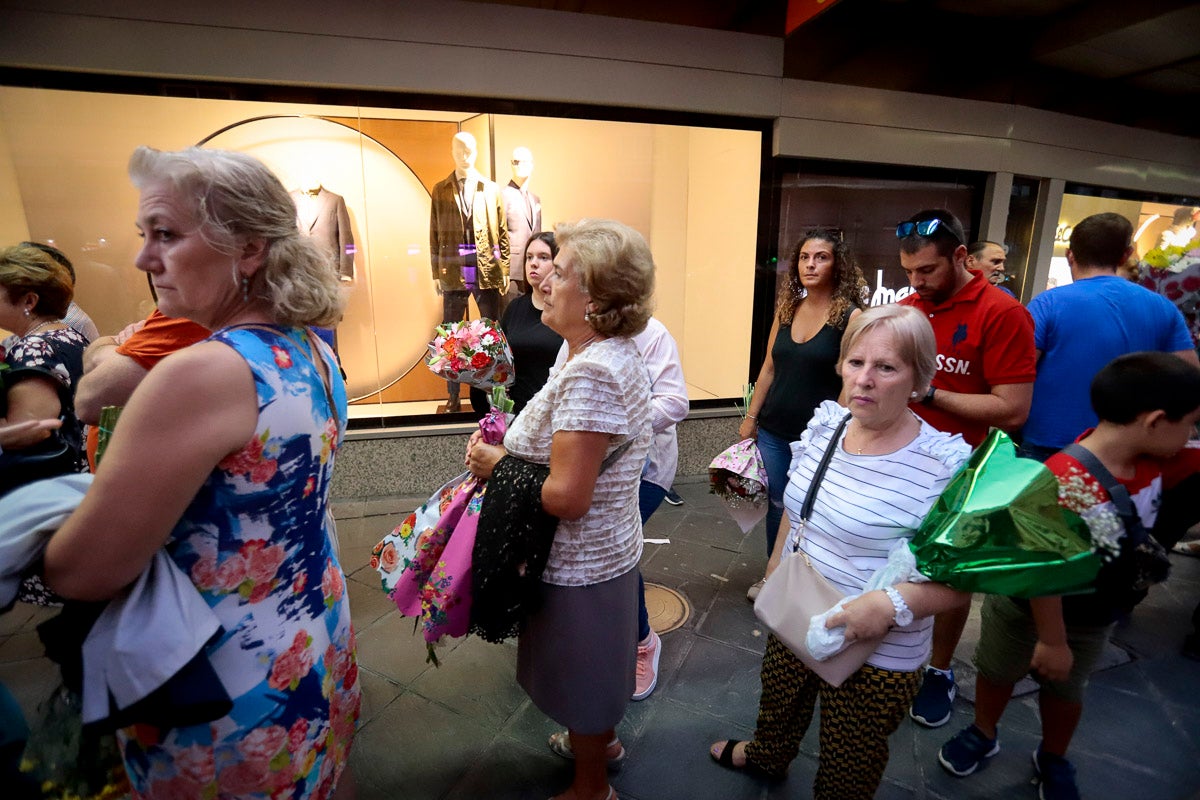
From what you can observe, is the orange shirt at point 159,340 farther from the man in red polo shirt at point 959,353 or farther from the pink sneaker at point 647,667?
the man in red polo shirt at point 959,353

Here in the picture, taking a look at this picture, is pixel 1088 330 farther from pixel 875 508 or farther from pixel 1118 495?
pixel 875 508

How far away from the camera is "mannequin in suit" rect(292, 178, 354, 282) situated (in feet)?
15.5

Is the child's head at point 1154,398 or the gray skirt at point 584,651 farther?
the gray skirt at point 584,651

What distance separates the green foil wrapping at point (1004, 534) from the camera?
1134mm

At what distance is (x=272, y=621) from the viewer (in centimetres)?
114

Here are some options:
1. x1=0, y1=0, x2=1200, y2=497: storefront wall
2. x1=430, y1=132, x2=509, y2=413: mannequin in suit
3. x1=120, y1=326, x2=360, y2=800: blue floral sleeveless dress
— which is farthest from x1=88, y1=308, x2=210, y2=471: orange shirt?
x1=430, y1=132, x2=509, y2=413: mannequin in suit

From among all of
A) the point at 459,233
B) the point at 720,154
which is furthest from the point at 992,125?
the point at 459,233

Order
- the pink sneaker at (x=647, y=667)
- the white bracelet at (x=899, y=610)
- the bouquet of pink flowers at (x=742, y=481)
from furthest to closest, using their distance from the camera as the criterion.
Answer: the pink sneaker at (x=647, y=667)
the bouquet of pink flowers at (x=742, y=481)
the white bracelet at (x=899, y=610)

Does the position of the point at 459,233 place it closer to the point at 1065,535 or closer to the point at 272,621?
the point at 272,621

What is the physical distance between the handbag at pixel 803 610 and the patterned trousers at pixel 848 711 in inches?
4.2

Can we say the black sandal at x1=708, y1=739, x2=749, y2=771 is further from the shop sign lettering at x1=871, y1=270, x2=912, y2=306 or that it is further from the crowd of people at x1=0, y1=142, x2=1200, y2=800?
the shop sign lettering at x1=871, y1=270, x2=912, y2=306

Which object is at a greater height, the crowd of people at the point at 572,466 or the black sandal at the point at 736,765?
the crowd of people at the point at 572,466

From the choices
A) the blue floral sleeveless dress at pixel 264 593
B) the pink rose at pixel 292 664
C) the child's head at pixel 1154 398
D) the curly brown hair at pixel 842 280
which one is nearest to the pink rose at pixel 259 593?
the blue floral sleeveless dress at pixel 264 593

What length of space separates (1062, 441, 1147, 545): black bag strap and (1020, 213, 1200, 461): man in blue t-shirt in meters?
1.39
